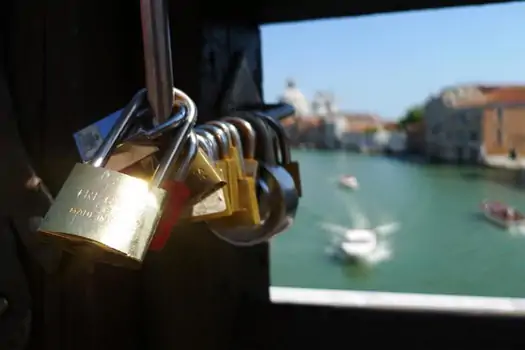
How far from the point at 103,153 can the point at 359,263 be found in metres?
0.73

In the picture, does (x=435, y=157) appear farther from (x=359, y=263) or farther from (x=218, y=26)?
(x=218, y=26)

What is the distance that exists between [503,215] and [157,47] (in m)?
0.73

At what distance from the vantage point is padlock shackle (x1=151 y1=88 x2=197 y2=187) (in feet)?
0.85

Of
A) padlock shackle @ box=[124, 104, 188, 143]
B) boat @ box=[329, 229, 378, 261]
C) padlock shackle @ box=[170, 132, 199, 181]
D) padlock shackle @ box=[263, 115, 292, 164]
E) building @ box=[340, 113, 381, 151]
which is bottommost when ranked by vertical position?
boat @ box=[329, 229, 378, 261]

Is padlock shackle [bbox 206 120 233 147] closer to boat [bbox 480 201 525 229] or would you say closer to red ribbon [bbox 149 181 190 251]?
red ribbon [bbox 149 181 190 251]

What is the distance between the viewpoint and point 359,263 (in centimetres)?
94

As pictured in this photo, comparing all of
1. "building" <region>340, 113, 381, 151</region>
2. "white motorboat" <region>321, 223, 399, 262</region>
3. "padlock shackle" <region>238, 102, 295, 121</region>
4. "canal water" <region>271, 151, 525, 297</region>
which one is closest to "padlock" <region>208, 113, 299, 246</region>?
"padlock shackle" <region>238, 102, 295, 121</region>

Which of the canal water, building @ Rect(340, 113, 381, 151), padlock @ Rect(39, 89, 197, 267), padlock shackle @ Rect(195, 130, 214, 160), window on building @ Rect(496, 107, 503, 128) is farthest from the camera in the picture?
building @ Rect(340, 113, 381, 151)

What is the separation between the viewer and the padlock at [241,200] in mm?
371

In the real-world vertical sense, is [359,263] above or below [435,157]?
below

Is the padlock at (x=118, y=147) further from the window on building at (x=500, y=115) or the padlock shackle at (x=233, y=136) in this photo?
the window on building at (x=500, y=115)

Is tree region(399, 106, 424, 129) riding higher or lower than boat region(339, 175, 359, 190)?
higher

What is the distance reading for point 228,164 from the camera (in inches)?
14.3

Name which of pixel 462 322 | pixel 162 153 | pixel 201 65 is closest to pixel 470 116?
pixel 462 322
